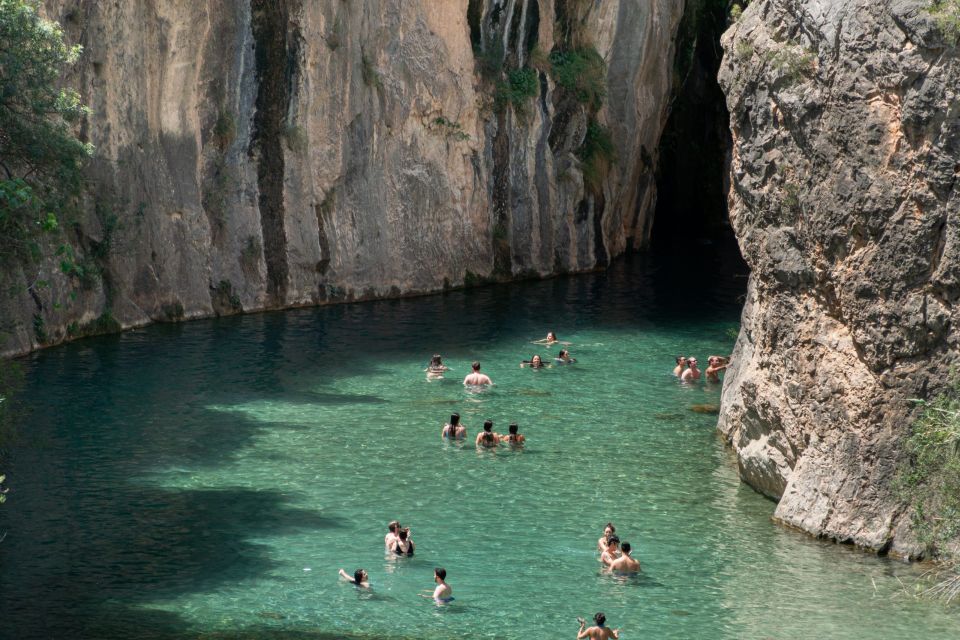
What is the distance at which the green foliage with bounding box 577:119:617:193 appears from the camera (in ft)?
170

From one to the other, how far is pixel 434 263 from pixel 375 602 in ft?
89.9

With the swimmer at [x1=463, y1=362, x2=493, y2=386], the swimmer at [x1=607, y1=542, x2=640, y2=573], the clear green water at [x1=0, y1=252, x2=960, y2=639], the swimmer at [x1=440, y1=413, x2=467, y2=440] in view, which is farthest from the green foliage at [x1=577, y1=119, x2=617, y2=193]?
the swimmer at [x1=607, y1=542, x2=640, y2=573]

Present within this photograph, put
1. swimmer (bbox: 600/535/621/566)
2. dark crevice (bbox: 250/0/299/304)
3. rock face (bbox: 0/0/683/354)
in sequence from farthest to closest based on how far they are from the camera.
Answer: dark crevice (bbox: 250/0/299/304)
rock face (bbox: 0/0/683/354)
swimmer (bbox: 600/535/621/566)

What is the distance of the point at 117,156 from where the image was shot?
3644 centimetres

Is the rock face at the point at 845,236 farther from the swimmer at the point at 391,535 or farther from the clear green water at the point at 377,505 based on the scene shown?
the swimmer at the point at 391,535

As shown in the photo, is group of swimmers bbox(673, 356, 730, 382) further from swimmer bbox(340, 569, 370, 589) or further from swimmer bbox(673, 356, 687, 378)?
swimmer bbox(340, 569, 370, 589)

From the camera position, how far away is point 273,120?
4075 centimetres

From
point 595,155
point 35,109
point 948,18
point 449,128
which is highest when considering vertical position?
point 948,18

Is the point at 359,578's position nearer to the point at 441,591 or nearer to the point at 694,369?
the point at 441,591

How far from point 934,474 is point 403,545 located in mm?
7394

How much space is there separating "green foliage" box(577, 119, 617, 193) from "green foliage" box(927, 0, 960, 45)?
32.4 meters

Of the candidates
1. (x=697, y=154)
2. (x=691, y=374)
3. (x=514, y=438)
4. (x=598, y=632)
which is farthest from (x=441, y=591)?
(x=697, y=154)

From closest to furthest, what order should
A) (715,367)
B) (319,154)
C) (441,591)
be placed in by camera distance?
1. (441,591)
2. (715,367)
3. (319,154)

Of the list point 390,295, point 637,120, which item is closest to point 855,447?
point 390,295
